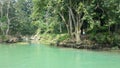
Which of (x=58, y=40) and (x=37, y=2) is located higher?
(x=37, y=2)

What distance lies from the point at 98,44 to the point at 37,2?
6.89 meters

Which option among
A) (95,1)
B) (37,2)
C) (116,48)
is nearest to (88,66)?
(116,48)

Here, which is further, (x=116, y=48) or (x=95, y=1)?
(x=95, y=1)

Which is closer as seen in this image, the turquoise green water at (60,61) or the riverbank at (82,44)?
the turquoise green water at (60,61)

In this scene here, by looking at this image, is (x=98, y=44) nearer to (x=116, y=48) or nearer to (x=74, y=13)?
(x=116, y=48)

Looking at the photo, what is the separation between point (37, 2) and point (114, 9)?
7.25m

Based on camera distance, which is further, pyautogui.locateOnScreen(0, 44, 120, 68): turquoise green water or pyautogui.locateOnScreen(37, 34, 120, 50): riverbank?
pyautogui.locateOnScreen(37, 34, 120, 50): riverbank

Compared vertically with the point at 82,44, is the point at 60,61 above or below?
below

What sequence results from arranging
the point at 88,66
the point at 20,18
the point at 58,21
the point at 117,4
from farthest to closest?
the point at 20,18
the point at 58,21
the point at 117,4
the point at 88,66

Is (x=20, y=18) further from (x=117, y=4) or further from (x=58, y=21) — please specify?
(x=117, y=4)

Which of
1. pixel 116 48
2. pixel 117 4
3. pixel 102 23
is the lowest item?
pixel 116 48

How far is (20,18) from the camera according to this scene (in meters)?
35.0

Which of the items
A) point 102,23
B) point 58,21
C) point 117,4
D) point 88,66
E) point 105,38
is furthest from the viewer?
point 58,21

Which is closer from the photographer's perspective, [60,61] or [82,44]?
[60,61]
